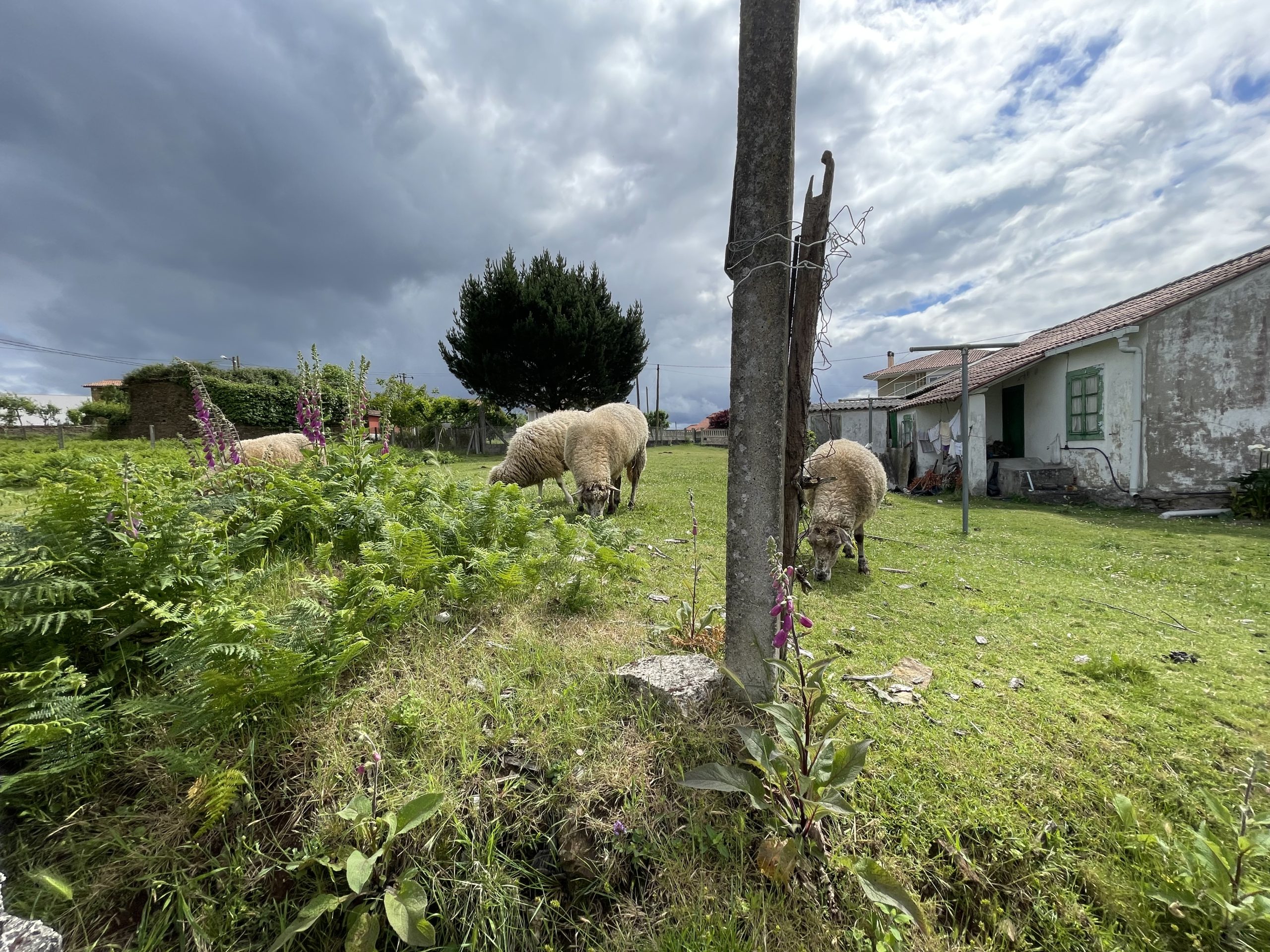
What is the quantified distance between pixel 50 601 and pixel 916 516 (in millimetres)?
13234

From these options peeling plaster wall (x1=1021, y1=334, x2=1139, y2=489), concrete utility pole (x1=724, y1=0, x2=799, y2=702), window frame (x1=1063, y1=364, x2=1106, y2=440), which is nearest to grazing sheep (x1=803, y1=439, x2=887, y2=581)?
concrete utility pole (x1=724, y1=0, x2=799, y2=702)

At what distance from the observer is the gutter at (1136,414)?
12.4 m

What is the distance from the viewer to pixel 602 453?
27.9 ft

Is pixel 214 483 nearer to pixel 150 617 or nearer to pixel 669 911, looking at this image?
pixel 150 617

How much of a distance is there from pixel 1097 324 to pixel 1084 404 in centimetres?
302

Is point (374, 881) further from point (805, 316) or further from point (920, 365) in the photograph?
point (920, 365)

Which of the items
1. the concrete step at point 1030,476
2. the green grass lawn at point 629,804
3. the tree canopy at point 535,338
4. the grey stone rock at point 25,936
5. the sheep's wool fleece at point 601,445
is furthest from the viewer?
the tree canopy at point 535,338

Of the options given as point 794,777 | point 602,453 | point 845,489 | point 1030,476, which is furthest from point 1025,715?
point 1030,476

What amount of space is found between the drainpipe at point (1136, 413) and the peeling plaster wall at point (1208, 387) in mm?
120

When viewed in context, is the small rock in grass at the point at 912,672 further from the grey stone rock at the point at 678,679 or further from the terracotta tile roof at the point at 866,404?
the terracotta tile roof at the point at 866,404

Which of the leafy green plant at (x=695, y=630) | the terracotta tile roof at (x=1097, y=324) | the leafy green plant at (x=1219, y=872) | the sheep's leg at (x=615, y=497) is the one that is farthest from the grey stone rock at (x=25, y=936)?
the terracotta tile roof at (x=1097, y=324)

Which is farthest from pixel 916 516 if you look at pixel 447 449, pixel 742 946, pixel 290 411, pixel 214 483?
pixel 290 411

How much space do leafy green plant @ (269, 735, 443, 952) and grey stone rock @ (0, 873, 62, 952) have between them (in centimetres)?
69

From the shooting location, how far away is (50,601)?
2346 millimetres
